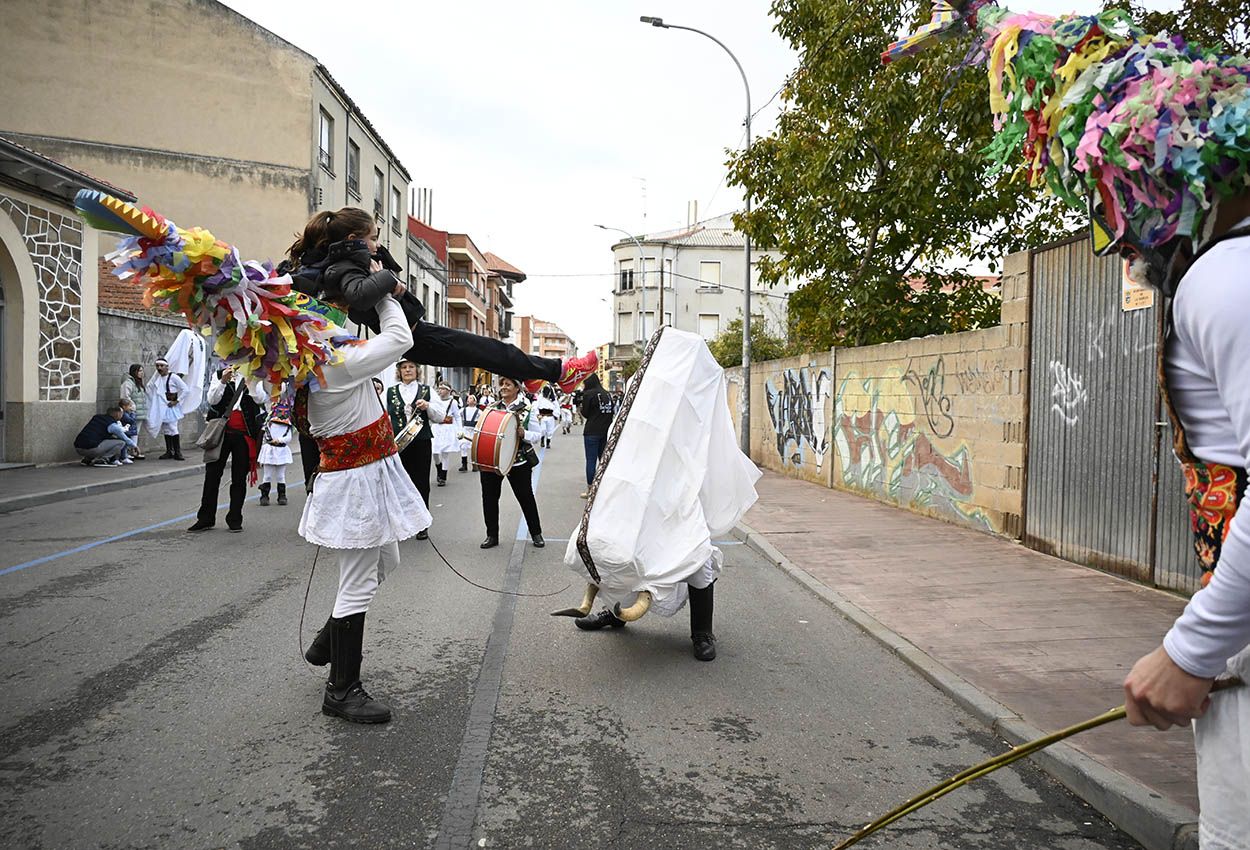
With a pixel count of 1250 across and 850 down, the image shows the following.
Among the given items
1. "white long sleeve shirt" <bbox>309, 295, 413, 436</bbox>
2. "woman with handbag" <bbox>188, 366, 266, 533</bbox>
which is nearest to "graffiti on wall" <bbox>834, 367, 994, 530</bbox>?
"white long sleeve shirt" <bbox>309, 295, 413, 436</bbox>

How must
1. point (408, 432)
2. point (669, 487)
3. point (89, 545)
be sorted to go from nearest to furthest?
point (669, 487) < point (89, 545) < point (408, 432)

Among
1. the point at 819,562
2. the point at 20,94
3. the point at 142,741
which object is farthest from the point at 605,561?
the point at 20,94

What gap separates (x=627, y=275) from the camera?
63.7 metres

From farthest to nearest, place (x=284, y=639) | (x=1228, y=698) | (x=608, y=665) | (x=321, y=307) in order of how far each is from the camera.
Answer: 1. (x=284, y=639)
2. (x=608, y=665)
3. (x=321, y=307)
4. (x=1228, y=698)

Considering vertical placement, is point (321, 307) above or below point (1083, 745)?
above

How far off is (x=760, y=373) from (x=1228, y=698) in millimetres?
18294

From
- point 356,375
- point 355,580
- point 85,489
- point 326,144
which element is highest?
point 326,144

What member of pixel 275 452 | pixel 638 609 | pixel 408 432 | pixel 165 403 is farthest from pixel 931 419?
pixel 165 403

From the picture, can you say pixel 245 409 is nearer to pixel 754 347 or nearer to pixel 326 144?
pixel 326 144

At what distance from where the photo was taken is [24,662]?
4.68m

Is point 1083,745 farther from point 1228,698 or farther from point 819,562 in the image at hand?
point 819,562

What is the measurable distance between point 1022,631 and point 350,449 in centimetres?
436

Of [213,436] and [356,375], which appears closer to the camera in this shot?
[356,375]

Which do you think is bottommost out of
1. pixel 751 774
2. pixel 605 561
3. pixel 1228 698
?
pixel 751 774
